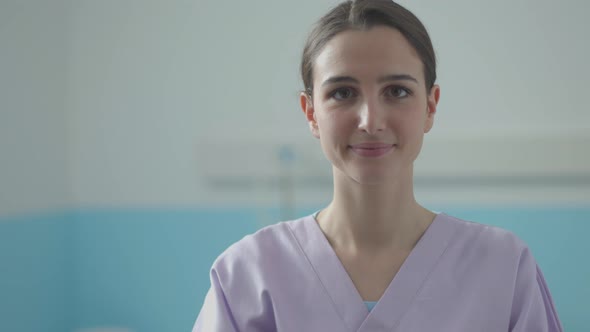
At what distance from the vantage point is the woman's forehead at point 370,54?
0.96 metres

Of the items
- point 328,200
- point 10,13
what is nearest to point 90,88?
point 10,13

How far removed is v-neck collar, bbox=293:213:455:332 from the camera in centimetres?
100

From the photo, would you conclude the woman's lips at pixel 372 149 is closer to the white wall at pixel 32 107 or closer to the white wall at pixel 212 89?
the white wall at pixel 212 89

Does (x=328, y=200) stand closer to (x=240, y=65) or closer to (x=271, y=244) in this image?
(x=240, y=65)

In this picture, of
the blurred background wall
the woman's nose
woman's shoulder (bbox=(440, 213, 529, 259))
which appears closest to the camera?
the woman's nose

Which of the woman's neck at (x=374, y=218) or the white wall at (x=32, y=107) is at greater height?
the white wall at (x=32, y=107)

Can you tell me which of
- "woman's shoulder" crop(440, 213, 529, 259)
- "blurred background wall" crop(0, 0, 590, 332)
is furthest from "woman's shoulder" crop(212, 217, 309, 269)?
"blurred background wall" crop(0, 0, 590, 332)

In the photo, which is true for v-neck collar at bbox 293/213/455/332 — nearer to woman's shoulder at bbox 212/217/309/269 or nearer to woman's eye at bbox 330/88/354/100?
woman's shoulder at bbox 212/217/309/269

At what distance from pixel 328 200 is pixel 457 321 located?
1.33 m

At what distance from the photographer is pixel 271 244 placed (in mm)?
1121

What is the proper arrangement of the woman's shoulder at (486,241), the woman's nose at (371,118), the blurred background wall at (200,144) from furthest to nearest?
the blurred background wall at (200,144) < the woman's shoulder at (486,241) < the woman's nose at (371,118)

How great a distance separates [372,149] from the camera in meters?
0.97

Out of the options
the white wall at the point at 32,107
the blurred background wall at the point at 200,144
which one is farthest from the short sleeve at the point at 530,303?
the white wall at the point at 32,107

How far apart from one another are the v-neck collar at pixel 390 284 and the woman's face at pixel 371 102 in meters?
0.16
